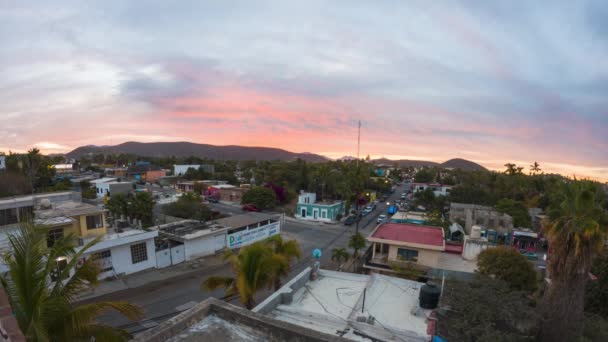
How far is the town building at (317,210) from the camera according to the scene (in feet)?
148

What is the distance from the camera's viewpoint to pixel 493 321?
10039 millimetres

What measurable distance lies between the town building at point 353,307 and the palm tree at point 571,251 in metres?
3.87

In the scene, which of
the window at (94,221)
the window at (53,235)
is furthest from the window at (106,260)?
the window at (53,235)

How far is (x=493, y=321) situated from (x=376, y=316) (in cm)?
402

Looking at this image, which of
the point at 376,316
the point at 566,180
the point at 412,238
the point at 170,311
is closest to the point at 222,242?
the point at 170,311

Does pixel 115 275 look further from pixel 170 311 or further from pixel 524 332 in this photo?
pixel 524 332

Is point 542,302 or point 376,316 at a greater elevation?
point 542,302

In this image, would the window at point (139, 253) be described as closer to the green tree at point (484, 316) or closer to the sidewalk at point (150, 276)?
the sidewalk at point (150, 276)

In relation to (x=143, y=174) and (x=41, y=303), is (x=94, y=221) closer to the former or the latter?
(x=41, y=303)

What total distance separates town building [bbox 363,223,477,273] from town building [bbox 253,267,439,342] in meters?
5.74

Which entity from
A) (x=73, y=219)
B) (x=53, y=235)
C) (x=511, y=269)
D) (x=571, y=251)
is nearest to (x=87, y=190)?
(x=73, y=219)

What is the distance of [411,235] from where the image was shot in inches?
885

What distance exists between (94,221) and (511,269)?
2655cm

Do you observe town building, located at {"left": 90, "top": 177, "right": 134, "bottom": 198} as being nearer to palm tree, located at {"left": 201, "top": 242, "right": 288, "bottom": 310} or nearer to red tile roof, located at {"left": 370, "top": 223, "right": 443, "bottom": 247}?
red tile roof, located at {"left": 370, "top": 223, "right": 443, "bottom": 247}
